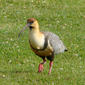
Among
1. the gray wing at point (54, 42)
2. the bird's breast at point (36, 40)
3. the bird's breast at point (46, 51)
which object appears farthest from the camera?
the gray wing at point (54, 42)

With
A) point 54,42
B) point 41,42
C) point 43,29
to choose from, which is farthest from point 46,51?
point 43,29

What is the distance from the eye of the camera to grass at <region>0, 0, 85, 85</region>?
37.4 feet

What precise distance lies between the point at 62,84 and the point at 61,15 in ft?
35.4

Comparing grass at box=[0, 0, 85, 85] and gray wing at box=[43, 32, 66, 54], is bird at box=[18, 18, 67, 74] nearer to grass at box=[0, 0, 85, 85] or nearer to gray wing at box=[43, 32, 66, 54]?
gray wing at box=[43, 32, 66, 54]

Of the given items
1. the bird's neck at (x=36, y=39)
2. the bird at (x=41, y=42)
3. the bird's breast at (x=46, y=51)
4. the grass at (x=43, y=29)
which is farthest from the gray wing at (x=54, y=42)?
the grass at (x=43, y=29)

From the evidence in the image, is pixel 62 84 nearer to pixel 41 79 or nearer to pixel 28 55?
pixel 41 79

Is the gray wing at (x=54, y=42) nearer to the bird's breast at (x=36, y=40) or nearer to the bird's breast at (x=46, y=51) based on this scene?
the bird's breast at (x=46, y=51)

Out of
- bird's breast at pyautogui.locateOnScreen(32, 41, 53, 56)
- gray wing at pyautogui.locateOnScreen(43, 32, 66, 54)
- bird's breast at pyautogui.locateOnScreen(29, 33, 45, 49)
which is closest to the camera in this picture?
bird's breast at pyautogui.locateOnScreen(29, 33, 45, 49)

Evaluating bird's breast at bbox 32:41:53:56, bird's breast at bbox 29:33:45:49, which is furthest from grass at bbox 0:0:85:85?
bird's breast at bbox 29:33:45:49

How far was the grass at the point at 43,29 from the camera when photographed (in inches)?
449

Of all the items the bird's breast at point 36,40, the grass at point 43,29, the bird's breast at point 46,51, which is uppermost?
the bird's breast at point 36,40

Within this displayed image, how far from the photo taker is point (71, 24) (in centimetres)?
1980

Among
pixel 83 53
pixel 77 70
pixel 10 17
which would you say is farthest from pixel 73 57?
pixel 10 17

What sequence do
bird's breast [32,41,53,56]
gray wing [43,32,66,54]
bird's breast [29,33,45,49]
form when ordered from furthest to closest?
gray wing [43,32,66,54]
bird's breast [32,41,53,56]
bird's breast [29,33,45,49]
